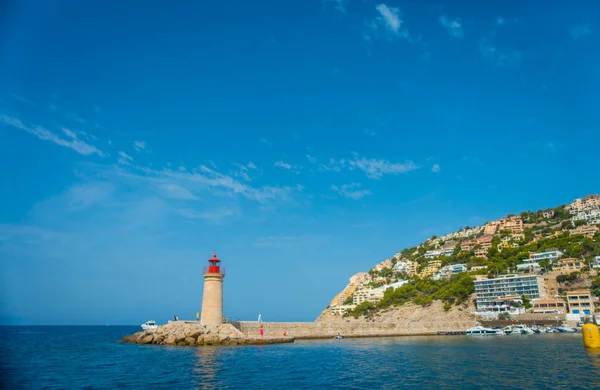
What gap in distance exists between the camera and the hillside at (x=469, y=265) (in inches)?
3132

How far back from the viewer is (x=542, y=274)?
256 ft

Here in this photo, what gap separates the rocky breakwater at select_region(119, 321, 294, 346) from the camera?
3831 cm

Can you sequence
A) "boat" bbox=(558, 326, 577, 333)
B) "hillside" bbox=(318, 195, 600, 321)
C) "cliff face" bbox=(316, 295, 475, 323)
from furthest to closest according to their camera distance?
"hillside" bbox=(318, 195, 600, 321) → "cliff face" bbox=(316, 295, 475, 323) → "boat" bbox=(558, 326, 577, 333)

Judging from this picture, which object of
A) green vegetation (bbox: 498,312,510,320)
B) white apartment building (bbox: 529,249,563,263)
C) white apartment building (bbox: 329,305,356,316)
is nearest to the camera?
green vegetation (bbox: 498,312,510,320)

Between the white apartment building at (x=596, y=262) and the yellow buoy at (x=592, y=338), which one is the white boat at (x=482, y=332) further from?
the white apartment building at (x=596, y=262)

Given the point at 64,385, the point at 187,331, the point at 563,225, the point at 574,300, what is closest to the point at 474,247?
the point at 563,225

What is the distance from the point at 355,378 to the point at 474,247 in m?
109

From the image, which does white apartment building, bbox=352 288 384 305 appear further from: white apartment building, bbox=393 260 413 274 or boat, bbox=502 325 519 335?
boat, bbox=502 325 519 335

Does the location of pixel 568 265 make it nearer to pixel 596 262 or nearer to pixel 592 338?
pixel 596 262

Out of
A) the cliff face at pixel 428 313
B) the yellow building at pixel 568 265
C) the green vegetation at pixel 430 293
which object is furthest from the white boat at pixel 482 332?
the yellow building at pixel 568 265

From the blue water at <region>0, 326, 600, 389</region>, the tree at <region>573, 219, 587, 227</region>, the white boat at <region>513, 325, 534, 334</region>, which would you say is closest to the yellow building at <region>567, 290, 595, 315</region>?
the white boat at <region>513, 325, 534, 334</region>

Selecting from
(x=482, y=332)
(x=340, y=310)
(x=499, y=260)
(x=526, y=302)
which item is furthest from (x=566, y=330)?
(x=340, y=310)

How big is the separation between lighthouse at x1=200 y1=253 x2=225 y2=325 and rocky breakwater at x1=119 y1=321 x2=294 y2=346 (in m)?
0.78

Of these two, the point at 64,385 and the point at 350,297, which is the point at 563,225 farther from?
the point at 64,385
